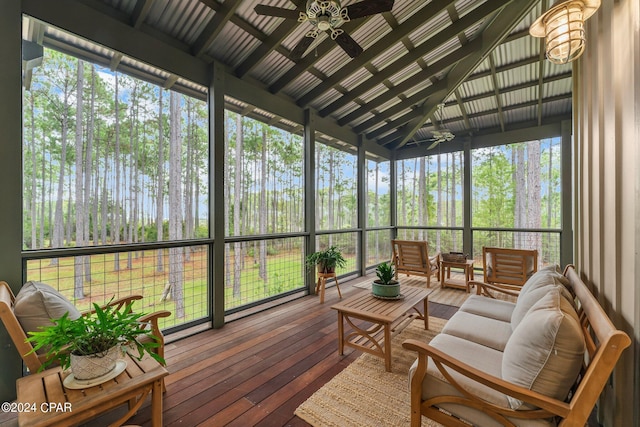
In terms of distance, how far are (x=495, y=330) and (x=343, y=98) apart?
4.08 metres

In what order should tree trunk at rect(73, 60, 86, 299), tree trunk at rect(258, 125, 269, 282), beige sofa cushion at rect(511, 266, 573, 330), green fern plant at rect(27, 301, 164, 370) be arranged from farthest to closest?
1. tree trunk at rect(258, 125, 269, 282)
2. tree trunk at rect(73, 60, 86, 299)
3. beige sofa cushion at rect(511, 266, 573, 330)
4. green fern plant at rect(27, 301, 164, 370)

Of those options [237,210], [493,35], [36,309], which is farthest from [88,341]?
[493,35]

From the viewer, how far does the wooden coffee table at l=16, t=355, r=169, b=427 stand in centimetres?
115

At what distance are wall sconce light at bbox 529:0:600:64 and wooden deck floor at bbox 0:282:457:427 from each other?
9.49 feet

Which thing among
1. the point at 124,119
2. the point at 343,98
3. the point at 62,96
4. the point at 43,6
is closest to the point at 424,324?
the point at 343,98

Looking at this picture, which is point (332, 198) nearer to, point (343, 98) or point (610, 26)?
point (343, 98)

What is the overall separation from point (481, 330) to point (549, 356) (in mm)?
920

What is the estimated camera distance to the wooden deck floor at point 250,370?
6.00 feet

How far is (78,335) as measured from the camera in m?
1.27

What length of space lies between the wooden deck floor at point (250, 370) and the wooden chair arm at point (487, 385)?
3.09 ft

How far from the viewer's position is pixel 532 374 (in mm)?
1204

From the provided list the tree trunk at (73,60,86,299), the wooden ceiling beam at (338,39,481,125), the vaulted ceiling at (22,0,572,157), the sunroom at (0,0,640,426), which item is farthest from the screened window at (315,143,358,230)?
the tree trunk at (73,60,86,299)

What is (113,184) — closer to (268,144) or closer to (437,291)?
(268,144)

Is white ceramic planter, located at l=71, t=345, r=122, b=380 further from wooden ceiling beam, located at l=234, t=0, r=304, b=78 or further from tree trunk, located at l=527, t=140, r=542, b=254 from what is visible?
tree trunk, located at l=527, t=140, r=542, b=254
